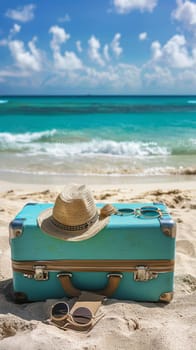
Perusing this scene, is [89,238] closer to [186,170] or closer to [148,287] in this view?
[148,287]

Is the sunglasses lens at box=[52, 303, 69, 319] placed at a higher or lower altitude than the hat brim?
lower

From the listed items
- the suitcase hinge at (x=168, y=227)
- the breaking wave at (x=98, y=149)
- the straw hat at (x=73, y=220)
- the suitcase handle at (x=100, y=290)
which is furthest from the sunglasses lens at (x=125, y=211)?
the breaking wave at (x=98, y=149)

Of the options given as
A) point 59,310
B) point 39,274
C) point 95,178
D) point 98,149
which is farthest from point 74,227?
point 98,149

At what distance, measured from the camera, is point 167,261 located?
2.47 metres

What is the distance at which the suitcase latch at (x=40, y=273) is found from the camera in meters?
2.50

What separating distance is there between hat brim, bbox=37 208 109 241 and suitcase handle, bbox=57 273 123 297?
0.27 meters

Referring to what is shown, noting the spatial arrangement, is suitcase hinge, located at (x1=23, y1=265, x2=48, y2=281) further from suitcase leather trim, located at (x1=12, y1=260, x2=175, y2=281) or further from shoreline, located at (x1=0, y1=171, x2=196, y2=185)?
shoreline, located at (x1=0, y1=171, x2=196, y2=185)

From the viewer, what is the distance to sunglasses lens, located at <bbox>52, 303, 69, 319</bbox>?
2.28 meters

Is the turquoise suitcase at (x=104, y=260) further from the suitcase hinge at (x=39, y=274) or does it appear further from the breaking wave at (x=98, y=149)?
the breaking wave at (x=98, y=149)

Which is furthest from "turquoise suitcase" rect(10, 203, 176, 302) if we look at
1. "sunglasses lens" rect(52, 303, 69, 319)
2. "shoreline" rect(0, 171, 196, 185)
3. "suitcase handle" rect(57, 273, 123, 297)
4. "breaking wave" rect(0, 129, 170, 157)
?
"breaking wave" rect(0, 129, 170, 157)

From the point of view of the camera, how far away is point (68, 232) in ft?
8.07

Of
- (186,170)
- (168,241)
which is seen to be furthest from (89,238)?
→ (186,170)

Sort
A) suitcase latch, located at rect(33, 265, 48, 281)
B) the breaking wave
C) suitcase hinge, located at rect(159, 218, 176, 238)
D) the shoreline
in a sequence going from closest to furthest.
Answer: suitcase hinge, located at rect(159, 218, 176, 238) → suitcase latch, located at rect(33, 265, 48, 281) → the shoreline → the breaking wave

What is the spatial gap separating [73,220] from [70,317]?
0.58 metres
